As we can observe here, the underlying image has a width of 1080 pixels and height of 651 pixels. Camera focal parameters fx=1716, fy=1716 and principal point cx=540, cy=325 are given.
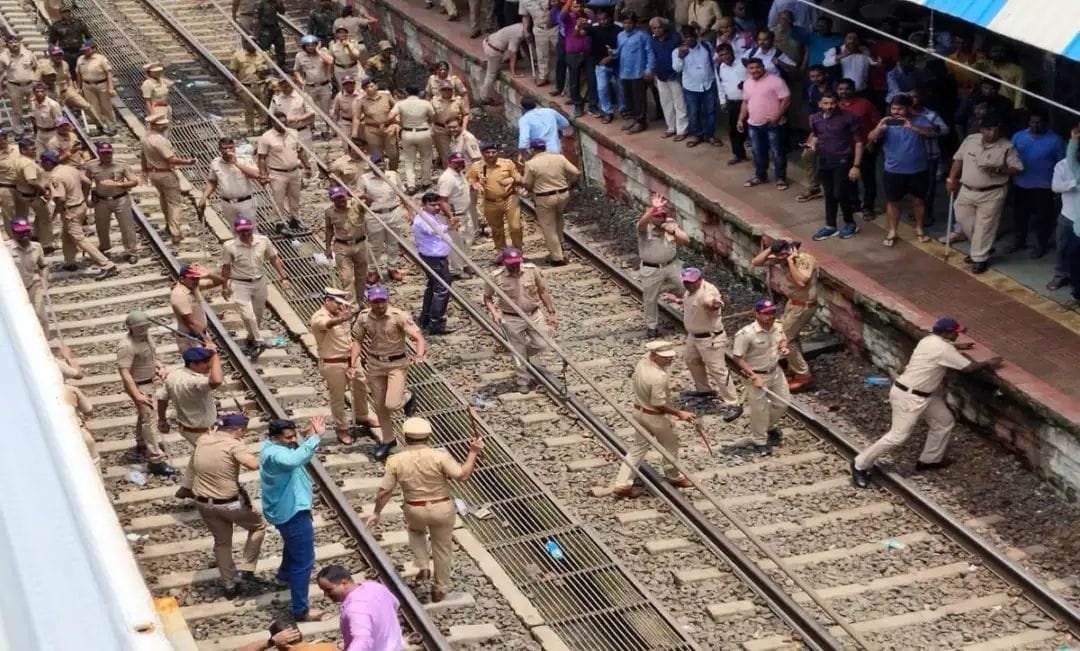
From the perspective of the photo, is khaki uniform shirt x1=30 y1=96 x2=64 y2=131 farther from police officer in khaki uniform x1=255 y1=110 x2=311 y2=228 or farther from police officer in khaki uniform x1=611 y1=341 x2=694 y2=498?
police officer in khaki uniform x1=611 y1=341 x2=694 y2=498

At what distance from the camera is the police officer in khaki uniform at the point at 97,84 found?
22.8m

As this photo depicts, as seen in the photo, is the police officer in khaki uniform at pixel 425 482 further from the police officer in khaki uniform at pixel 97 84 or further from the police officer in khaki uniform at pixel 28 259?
the police officer in khaki uniform at pixel 97 84

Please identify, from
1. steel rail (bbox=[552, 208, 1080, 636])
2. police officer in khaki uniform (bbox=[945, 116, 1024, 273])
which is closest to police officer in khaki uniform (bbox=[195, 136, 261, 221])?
steel rail (bbox=[552, 208, 1080, 636])

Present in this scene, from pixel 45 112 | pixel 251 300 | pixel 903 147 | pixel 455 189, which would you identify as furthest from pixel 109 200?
pixel 903 147

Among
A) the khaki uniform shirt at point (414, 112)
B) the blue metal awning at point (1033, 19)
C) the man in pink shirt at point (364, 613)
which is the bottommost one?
the khaki uniform shirt at point (414, 112)

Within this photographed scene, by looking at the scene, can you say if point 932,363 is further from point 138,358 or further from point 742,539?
point 138,358

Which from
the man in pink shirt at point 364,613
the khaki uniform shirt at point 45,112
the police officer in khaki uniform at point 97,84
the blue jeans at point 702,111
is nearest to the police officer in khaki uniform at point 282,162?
the khaki uniform shirt at point 45,112

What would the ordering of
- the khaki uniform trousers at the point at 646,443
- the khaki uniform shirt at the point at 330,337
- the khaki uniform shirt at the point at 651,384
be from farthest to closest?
the khaki uniform shirt at the point at 330,337 → the khaki uniform trousers at the point at 646,443 → the khaki uniform shirt at the point at 651,384

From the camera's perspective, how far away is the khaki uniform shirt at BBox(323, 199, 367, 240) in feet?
56.6

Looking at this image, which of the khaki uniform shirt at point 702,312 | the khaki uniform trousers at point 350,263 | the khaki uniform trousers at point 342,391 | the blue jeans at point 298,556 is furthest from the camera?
the khaki uniform trousers at point 350,263

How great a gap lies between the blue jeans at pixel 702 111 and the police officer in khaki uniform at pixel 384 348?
23.7ft

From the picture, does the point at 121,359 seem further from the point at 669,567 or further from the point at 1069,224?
the point at 1069,224

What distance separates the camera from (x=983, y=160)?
53.0 feet

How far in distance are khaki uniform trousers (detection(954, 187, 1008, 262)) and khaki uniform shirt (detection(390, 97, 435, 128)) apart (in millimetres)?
6951
